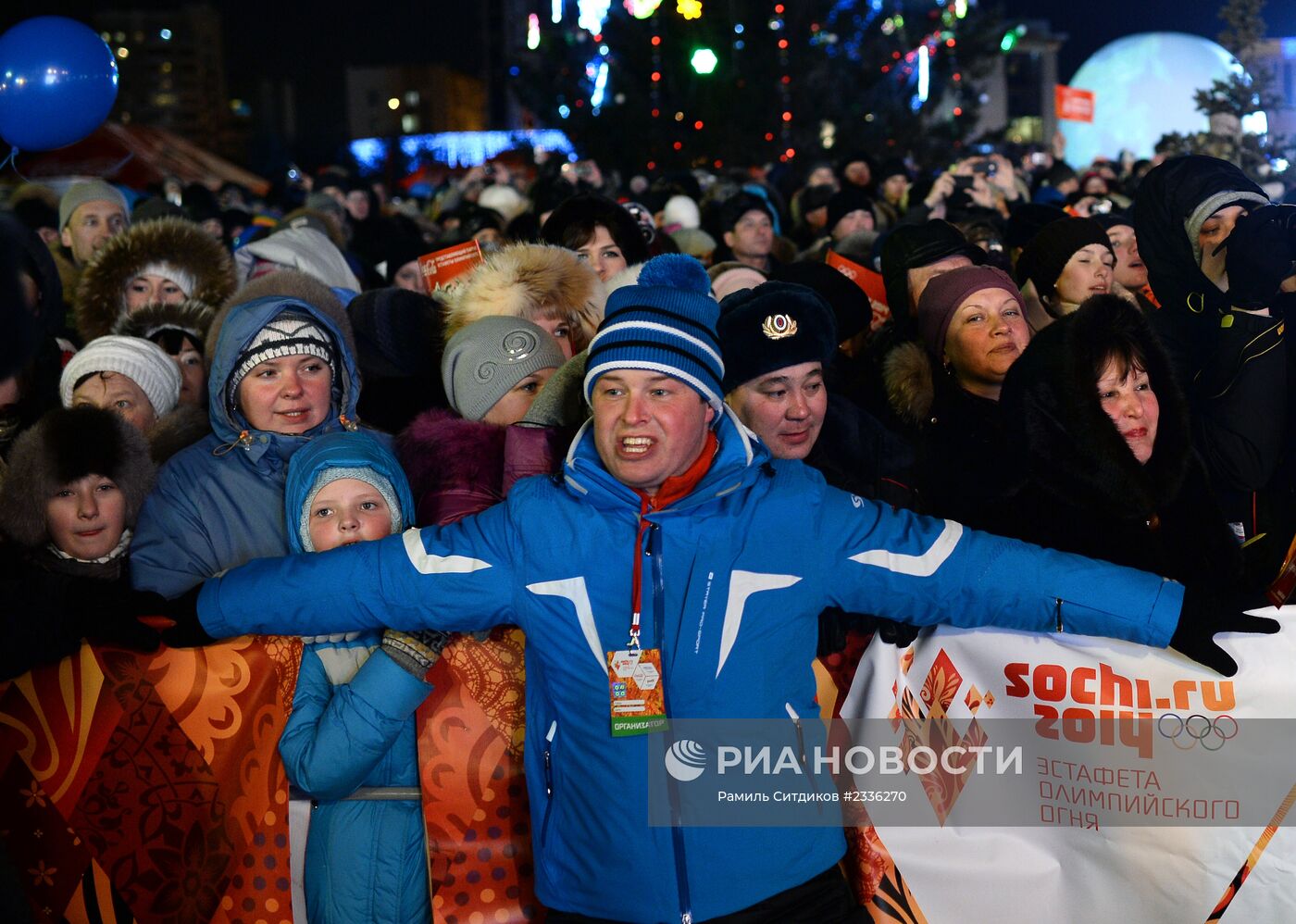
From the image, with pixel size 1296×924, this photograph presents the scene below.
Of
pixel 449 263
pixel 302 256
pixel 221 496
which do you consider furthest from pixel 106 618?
pixel 302 256

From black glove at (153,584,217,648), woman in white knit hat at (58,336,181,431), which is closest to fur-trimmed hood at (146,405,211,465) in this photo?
woman in white knit hat at (58,336,181,431)

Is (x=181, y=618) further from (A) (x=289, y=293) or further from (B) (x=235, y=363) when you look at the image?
(A) (x=289, y=293)

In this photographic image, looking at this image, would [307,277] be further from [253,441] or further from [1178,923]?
[1178,923]

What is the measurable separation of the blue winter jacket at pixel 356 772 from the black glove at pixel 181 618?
0.27 metres

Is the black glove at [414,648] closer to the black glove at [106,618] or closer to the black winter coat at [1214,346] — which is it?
the black glove at [106,618]

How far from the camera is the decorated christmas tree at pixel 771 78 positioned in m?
20.1

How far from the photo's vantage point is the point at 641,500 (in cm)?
299

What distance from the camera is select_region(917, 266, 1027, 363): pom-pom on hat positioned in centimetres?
446

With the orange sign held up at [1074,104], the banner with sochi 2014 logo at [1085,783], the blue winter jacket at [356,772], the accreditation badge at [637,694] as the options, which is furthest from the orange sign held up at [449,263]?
the orange sign held up at [1074,104]

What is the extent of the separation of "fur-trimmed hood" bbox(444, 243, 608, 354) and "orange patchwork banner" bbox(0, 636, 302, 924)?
196 cm

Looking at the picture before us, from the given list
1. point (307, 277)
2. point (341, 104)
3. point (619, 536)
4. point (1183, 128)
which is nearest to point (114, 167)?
point (307, 277)

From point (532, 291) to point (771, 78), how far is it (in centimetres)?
1614

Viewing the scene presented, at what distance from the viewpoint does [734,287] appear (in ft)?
18.1

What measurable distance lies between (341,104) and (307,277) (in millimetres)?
72115
